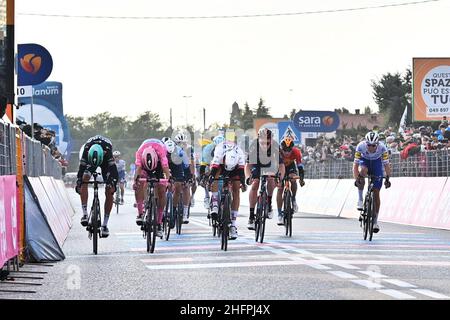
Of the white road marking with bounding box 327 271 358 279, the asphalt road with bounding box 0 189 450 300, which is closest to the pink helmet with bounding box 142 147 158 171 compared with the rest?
the asphalt road with bounding box 0 189 450 300

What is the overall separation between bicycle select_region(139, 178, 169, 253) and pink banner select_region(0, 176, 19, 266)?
3242mm

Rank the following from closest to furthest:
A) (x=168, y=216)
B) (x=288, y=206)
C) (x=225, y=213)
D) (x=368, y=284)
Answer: (x=368, y=284) < (x=225, y=213) < (x=168, y=216) < (x=288, y=206)

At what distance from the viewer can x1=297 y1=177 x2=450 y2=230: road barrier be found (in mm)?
21844

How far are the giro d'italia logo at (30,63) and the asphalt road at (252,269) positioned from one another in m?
3.36

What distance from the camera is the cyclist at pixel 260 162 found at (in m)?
17.4

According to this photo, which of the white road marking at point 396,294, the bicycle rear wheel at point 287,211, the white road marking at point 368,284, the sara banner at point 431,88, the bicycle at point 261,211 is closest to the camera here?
the white road marking at point 396,294

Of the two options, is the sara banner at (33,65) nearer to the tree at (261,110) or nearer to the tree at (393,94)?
the tree at (393,94)

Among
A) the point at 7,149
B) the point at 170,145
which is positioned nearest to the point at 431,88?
the point at 170,145

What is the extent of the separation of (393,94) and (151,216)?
296ft

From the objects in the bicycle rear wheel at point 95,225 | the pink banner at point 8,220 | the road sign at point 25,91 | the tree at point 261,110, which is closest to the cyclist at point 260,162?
the bicycle rear wheel at point 95,225

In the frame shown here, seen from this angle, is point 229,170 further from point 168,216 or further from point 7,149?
point 7,149

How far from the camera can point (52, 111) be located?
41.2 m
